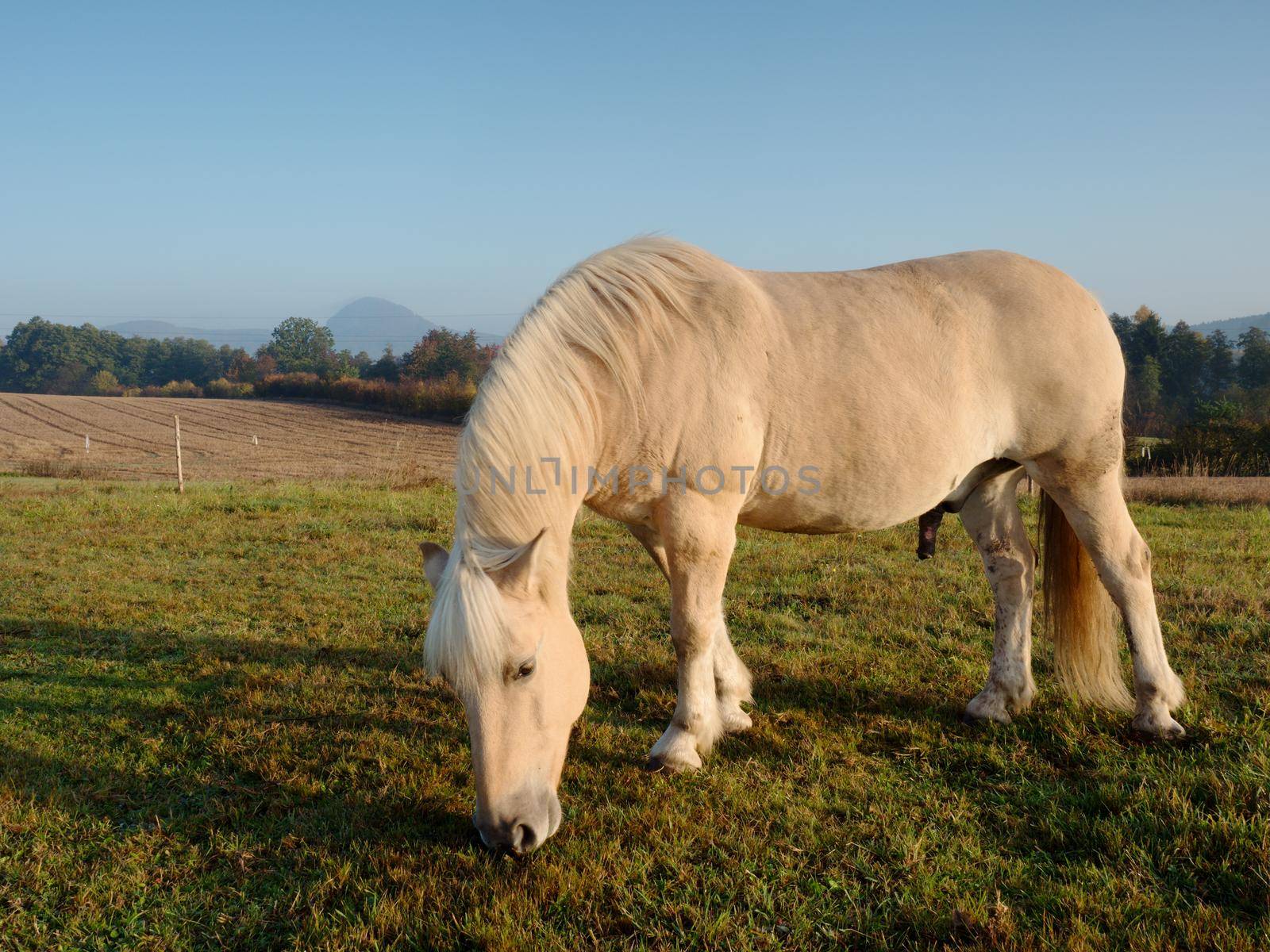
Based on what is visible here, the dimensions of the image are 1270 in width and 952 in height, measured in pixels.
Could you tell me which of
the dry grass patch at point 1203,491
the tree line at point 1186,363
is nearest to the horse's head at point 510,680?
the dry grass patch at point 1203,491

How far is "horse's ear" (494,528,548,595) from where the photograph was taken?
2.49 m

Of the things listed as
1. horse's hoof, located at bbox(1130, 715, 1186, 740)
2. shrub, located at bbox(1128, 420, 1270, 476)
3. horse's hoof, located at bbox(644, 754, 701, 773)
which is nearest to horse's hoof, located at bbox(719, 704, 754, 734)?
horse's hoof, located at bbox(644, 754, 701, 773)

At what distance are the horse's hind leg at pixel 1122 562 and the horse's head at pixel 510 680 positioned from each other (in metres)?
2.57

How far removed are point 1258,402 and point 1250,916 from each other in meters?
45.6

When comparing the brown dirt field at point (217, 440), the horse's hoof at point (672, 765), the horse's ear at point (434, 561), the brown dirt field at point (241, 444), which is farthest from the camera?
the brown dirt field at point (217, 440)

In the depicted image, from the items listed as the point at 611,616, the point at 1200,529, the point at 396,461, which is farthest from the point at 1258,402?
the point at 611,616

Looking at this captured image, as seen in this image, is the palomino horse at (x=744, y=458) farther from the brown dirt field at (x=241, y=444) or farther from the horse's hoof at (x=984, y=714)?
the brown dirt field at (x=241, y=444)

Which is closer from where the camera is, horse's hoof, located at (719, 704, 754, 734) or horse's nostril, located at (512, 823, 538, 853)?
horse's nostril, located at (512, 823, 538, 853)

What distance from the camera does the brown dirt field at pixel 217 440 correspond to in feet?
67.9

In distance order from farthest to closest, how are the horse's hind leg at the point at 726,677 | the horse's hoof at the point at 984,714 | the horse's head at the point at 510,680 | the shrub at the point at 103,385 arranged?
the shrub at the point at 103,385 < the horse's hoof at the point at 984,714 < the horse's hind leg at the point at 726,677 < the horse's head at the point at 510,680

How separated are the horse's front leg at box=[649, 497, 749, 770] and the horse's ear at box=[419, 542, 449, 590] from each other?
0.91m

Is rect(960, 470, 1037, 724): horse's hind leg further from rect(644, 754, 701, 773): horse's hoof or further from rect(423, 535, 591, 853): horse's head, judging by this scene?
rect(423, 535, 591, 853): horse's head

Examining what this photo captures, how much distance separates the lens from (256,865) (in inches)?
103

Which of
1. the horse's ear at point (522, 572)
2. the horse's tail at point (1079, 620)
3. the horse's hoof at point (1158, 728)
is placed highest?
the horse's ear at point (522, 572)
